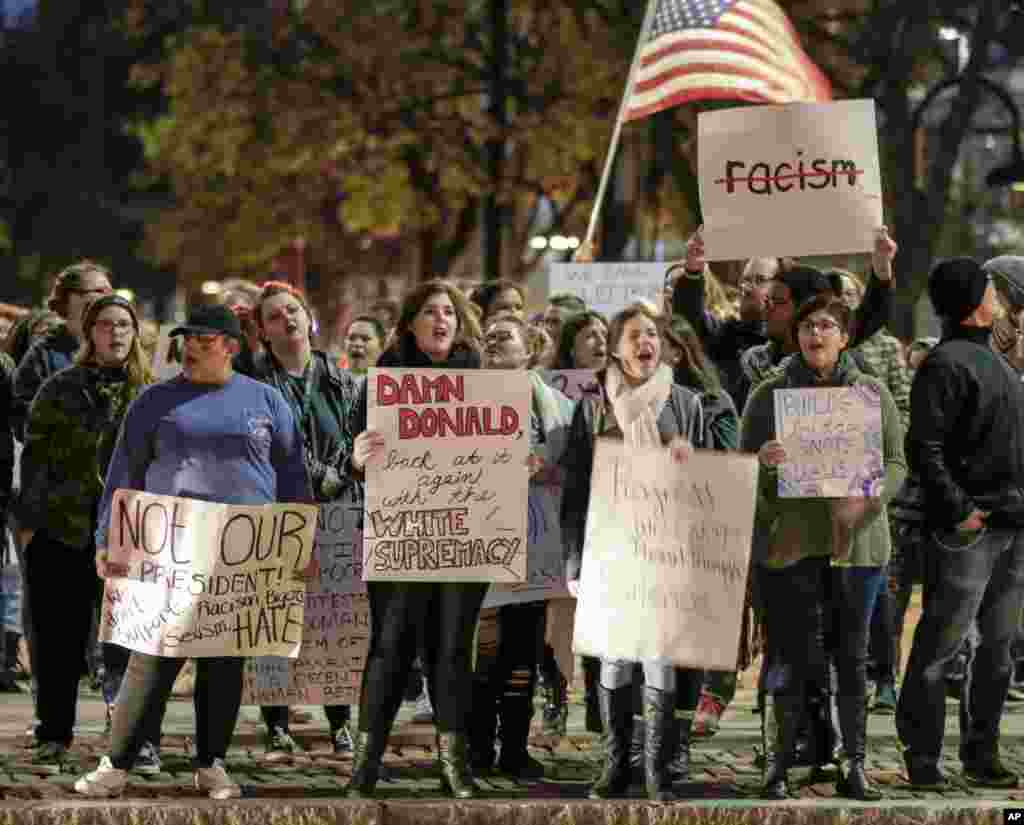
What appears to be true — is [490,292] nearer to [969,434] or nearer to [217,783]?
[969,434]

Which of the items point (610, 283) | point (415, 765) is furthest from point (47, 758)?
point (610, 283)

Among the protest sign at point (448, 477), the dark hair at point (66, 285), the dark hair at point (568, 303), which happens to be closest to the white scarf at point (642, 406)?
the protest sign at point (448, 477)

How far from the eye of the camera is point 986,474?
397 inches

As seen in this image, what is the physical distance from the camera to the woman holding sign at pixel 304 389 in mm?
10906

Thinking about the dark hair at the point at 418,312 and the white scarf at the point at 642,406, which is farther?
the dark hair at the point at 418,312

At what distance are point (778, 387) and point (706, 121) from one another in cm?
150

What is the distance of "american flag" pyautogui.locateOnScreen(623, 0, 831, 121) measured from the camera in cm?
1658

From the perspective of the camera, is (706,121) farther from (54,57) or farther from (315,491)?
(54,57)

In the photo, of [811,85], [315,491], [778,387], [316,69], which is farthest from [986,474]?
[316,69]

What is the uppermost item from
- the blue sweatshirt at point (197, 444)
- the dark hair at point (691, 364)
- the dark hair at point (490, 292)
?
the dark hair at point (490, 292)

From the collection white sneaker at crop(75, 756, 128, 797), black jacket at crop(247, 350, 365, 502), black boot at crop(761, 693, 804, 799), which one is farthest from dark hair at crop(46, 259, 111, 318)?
black boot at crop(761, 693, 804, 799)

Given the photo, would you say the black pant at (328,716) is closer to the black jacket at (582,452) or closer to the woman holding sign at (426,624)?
the woman holding sign at (426,624)

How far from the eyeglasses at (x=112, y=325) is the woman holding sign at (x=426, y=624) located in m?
1.20

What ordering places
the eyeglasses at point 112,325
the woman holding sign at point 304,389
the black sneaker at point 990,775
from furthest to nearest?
1. the woman holding sign at point 304,389
2. the eyeglasses at point 112,325
3. the black sneaker at point 990,775
